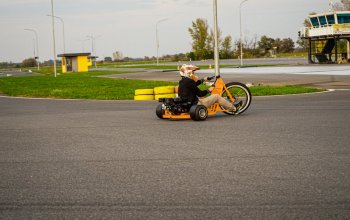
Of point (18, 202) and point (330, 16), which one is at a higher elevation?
point (330, 16)

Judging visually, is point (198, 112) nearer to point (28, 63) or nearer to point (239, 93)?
point (239, 93)

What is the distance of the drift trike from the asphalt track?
302 mm

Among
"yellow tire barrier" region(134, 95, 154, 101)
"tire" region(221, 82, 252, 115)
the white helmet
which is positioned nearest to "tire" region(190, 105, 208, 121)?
the white helmet

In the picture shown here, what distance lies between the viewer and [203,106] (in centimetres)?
1188

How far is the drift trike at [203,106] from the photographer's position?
Answer: 11883mm

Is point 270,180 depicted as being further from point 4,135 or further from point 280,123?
point 4,135

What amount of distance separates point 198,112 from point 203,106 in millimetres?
202

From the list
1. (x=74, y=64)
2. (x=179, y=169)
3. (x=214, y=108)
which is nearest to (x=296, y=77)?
(x=214, y=108)

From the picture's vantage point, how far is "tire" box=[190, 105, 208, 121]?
1176 cm

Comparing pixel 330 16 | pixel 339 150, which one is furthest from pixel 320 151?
pixel 330 16

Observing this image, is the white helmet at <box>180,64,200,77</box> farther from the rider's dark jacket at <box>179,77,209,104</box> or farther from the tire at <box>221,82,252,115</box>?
the tire at <box>221,82,252,115</box>

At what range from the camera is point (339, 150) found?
24.9ft

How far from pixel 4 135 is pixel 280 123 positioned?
5.80 meters

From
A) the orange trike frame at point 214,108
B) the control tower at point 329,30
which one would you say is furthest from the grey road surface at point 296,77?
the control tower at point 329,30
